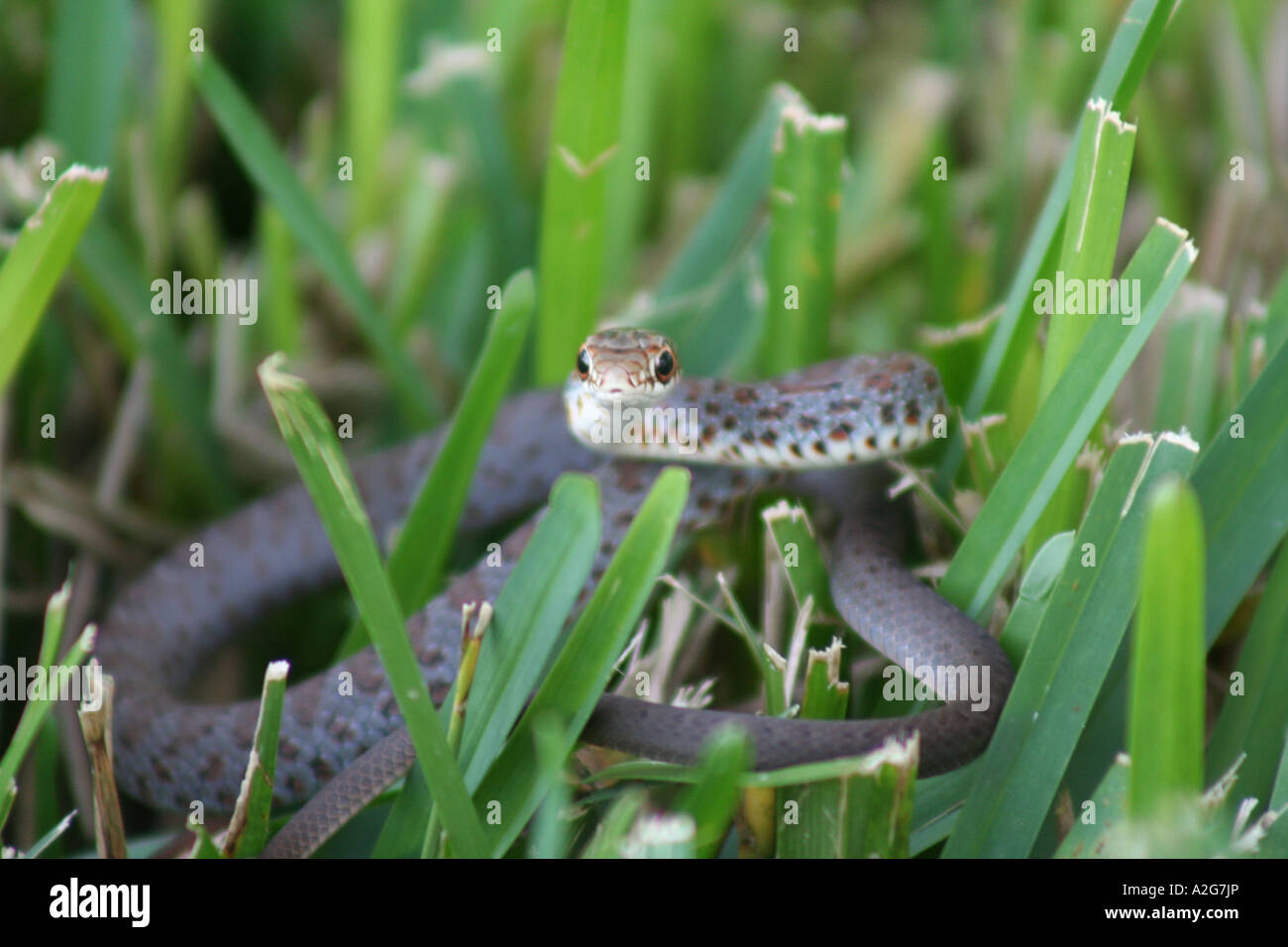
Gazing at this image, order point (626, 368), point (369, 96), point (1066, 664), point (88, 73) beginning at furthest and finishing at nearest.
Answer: point (369, 96), point (88, 73), point (626, 368), point (1066, 664)

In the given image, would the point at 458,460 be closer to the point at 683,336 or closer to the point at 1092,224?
the point at 683,336

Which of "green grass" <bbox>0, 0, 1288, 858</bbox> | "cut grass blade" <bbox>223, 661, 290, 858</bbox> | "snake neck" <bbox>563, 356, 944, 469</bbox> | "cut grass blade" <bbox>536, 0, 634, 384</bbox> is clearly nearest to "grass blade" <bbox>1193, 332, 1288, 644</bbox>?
"green grass" <bbox>0, 0, 1288, 858</bbox>

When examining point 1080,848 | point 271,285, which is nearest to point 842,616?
point 1080,848

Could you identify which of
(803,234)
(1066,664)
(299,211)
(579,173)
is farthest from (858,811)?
(299,211)

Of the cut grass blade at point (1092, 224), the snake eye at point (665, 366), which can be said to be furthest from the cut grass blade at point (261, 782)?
the cut grass blade at point (1092, 224)

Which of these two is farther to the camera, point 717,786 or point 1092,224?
point 1092,224

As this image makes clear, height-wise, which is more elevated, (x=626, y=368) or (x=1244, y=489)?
(x=626, y=368)

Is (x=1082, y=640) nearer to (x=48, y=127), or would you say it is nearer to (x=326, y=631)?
(x=326, y=631)
